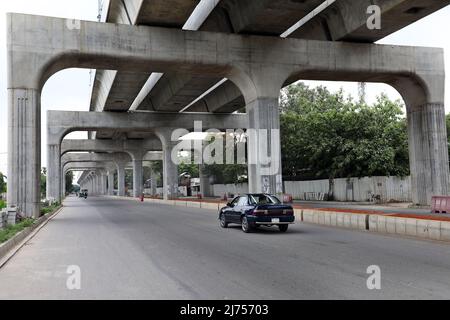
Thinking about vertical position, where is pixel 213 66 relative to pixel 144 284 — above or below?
above

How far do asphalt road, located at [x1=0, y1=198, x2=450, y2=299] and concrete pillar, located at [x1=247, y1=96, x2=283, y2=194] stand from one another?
434 inches

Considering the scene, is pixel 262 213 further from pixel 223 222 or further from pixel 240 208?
pixel 223 222

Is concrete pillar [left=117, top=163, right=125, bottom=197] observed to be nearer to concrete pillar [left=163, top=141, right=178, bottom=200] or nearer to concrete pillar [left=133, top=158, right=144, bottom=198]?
concrete pillar [left=133, top=158, right=144, bottom=198]

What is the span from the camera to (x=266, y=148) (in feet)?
87.1

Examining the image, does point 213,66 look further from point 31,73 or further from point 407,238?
point 407,238

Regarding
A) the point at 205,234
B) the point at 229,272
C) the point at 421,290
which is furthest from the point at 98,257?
the point at 421,290

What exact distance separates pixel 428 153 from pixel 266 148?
10.7 metres

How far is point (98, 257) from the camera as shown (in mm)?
11242

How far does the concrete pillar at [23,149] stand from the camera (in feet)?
76.1

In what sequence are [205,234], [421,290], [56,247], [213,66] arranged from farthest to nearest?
[213,66] < [205,234] < [56,247] < [421,290]

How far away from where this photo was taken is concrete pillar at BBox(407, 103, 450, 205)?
93.7 feet

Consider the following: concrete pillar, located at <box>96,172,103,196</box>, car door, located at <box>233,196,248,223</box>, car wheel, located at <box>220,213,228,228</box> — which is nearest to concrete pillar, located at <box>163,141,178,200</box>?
car wheel, located at <box>220,213,228,228</box>

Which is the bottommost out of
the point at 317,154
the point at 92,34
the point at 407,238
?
the point at 407,238

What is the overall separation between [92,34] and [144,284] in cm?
1903
